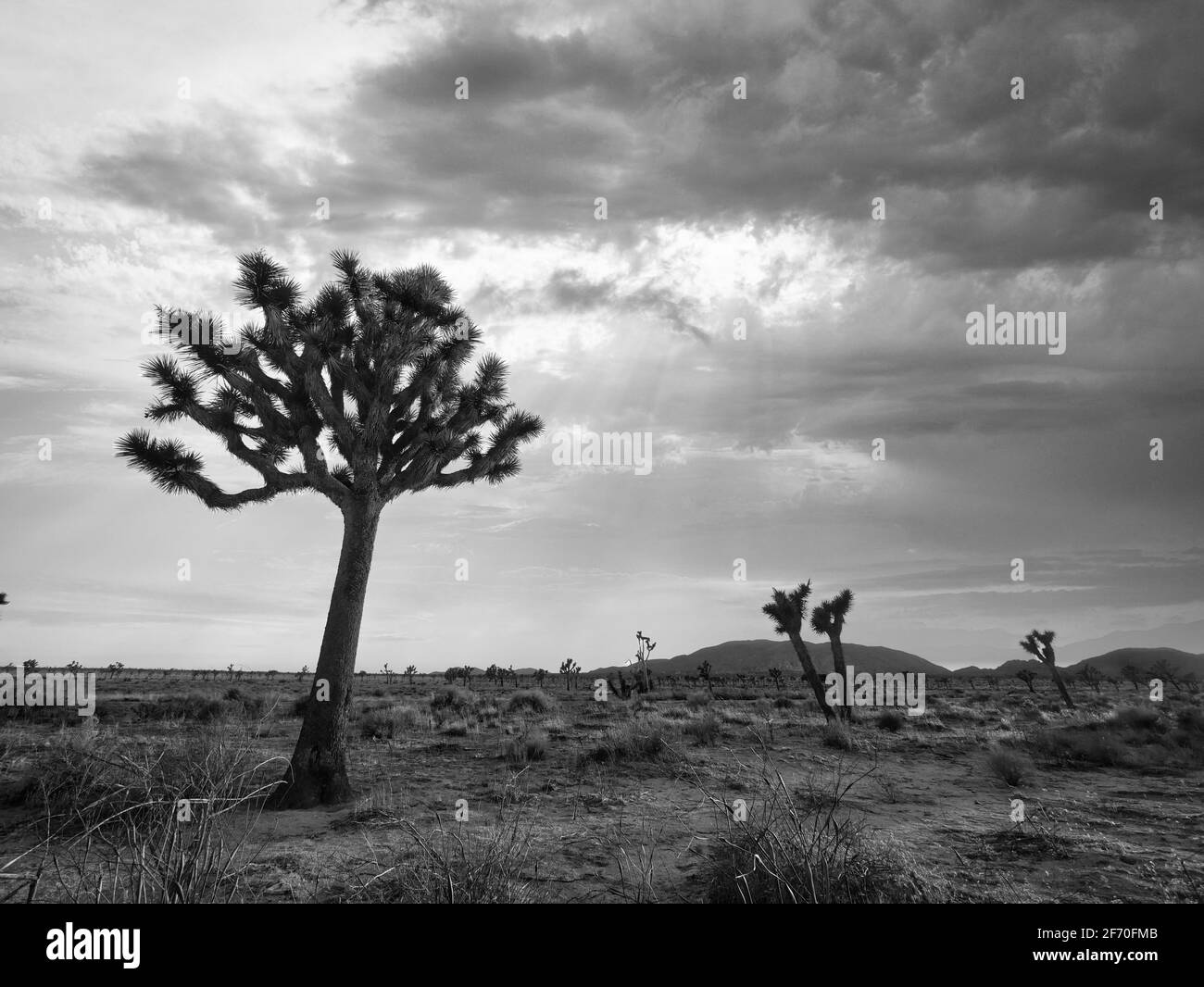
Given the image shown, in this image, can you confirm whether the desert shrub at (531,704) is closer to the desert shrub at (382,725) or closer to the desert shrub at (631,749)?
the desert shrub at (382,725)

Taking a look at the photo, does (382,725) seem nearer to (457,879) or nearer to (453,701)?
(453,701)

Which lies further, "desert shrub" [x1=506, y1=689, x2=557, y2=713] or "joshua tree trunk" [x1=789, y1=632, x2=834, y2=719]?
"desert shrub" [x1=506, y1=689, x2=557, y2=713]

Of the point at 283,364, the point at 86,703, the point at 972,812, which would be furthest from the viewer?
the point at 86,703

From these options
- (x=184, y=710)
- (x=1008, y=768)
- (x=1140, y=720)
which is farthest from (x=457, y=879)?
(x=184, y=710)

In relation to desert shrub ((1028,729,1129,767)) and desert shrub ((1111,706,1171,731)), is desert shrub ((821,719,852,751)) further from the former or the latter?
desert shrub ((1111,706,1171,731))

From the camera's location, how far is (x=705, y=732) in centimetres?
1573

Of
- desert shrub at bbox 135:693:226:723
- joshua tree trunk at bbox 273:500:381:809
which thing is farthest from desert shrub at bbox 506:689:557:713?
joshua tree trunk at bbox 273:500:381:809

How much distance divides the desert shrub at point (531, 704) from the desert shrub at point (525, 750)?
34.7 ft

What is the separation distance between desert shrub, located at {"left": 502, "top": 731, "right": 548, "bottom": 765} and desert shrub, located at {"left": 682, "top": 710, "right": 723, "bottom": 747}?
3761 mm

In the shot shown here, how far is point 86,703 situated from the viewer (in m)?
22.6

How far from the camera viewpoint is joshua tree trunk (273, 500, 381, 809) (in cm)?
956
